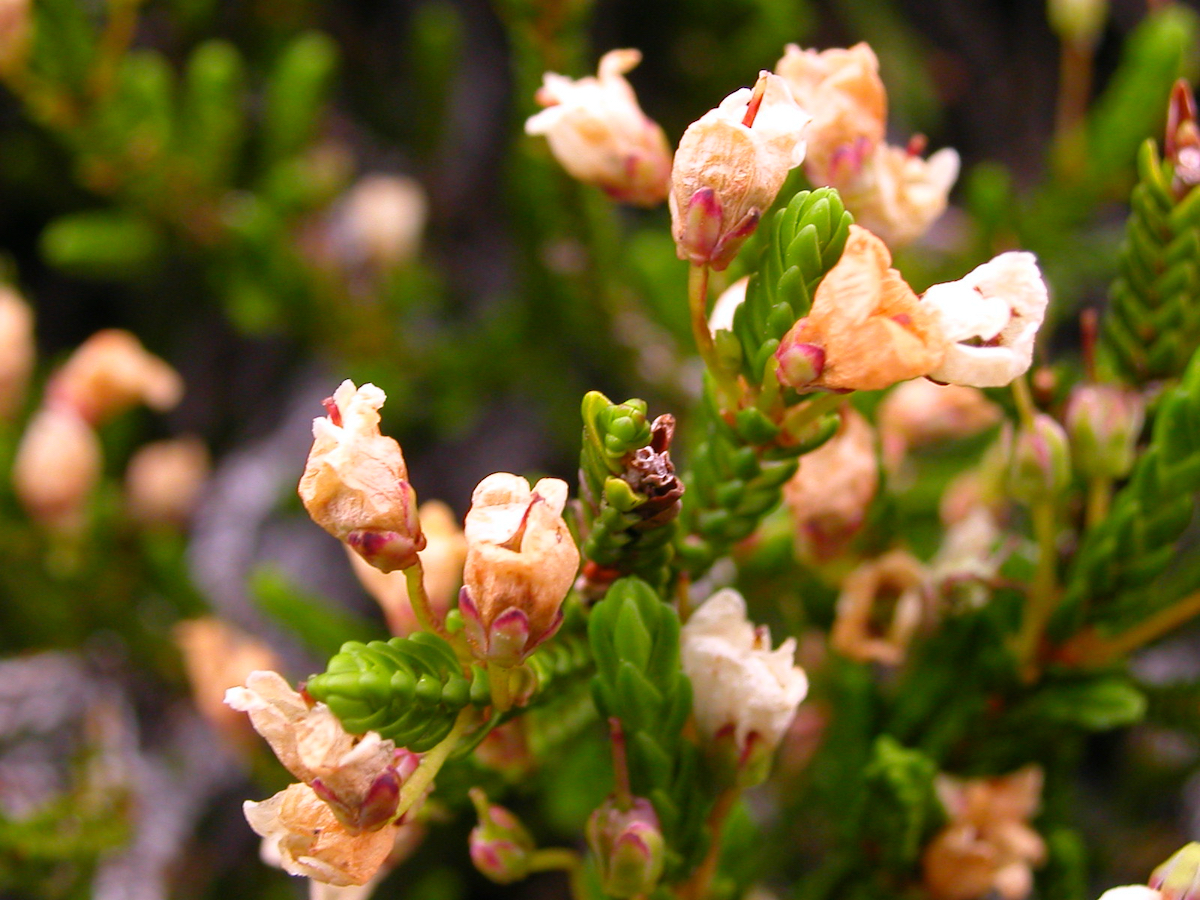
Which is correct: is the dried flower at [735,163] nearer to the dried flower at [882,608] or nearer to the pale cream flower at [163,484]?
the dried flower at [882,608]

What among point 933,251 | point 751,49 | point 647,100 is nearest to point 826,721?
point 933,251

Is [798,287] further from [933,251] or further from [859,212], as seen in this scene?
[933,251]

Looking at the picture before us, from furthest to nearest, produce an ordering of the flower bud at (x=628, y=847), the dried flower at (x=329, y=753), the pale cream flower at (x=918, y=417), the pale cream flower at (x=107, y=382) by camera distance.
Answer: the pale cream flower at (x=107, y=382)
the pale cream flower at (x=918, y=417)
the flower bud at (x=628, y=847)
the dried flower at (x=329, y=753)

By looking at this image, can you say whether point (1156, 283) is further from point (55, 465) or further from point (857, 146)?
point (55, 465)

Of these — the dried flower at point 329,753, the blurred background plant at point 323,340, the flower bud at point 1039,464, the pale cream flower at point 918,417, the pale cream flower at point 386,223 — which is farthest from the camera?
the pale cream flower at point 386,223

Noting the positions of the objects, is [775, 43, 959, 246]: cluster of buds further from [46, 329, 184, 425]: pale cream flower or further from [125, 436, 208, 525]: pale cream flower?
[125, 436, 208, 525]: pale cream flower

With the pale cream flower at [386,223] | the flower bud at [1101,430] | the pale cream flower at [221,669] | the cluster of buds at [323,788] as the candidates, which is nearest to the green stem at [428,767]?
the cluster of buds at [323,788]

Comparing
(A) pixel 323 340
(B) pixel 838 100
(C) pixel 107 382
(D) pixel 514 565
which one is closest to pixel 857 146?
(B) pixel 838 100

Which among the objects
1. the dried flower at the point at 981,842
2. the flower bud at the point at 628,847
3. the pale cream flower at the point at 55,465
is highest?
the pale cream flower at the point at 55,465
